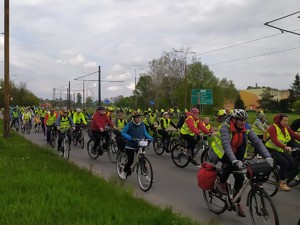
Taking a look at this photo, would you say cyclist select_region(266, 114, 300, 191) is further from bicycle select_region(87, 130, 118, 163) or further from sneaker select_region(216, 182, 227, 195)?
bicycle select_region(87, 130, 118, 163)

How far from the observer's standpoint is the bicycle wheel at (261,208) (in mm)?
5588

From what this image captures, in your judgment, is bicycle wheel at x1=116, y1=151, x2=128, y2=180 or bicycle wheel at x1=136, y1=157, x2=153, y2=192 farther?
bicycle wheel at x1=116, y1=151, x2=128, y2=180

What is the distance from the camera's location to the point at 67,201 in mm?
6562

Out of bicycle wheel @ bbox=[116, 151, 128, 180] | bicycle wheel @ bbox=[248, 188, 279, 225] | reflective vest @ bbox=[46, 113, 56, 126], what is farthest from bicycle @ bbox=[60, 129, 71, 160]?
bicycle wheel @ bbox=[248, 188, 279, 225]

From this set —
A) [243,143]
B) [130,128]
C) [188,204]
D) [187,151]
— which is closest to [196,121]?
[187,151]

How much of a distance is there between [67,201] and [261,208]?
2.95 meters

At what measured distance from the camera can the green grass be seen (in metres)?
5.59

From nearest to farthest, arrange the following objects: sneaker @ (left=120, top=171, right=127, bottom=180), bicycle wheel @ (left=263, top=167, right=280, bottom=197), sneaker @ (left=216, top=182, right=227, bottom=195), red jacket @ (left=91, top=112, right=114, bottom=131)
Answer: sneaker @ (left=216, top=182, right=227, bottom=195), bicycle wheel @ (left=263, top=167, right=280, bottom=197), sneaker @ (left=120, top=171, right=127, bottom=180), red jacket @ (left=91, top=112, right=114, bottom=131)

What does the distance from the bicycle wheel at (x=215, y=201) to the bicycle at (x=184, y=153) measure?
15.5 ft

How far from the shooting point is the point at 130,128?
31.7 feet

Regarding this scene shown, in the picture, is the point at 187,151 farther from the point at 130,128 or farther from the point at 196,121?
the point at 130,128

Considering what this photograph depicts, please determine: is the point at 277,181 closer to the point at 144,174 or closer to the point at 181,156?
the point at 144,174

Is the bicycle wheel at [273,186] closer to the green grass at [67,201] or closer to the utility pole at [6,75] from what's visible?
the green grass at [67,201]

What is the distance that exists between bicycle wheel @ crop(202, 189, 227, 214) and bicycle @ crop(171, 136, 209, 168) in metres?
4.71
